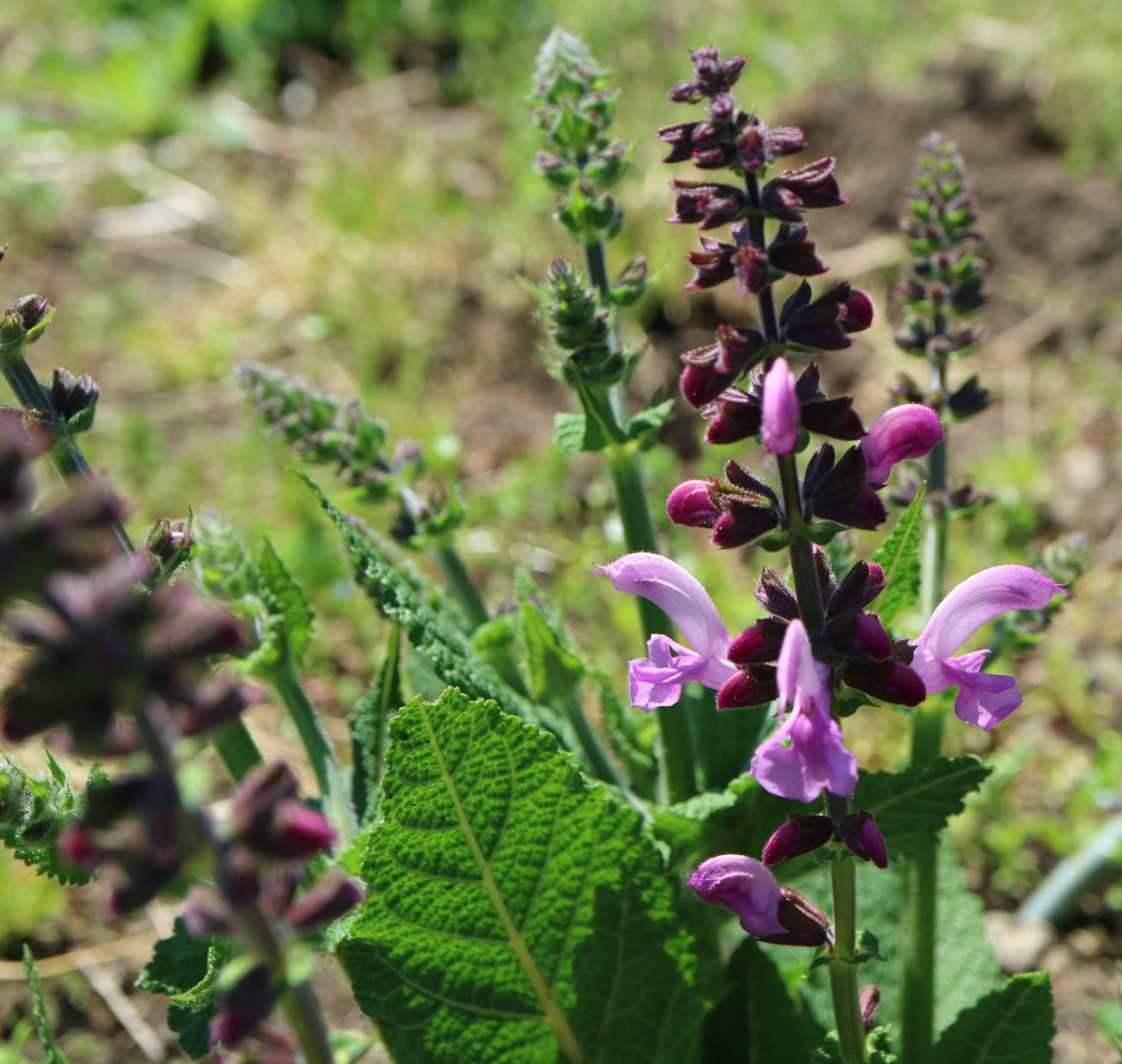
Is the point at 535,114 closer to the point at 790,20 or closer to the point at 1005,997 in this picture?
the point at 1005,997

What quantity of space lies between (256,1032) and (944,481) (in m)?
1.28

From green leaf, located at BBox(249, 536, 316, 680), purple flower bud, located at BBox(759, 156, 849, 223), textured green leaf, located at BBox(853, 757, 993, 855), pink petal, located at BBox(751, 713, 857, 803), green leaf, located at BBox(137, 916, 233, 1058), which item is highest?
purple flower bud, located at BBox(759, 156, 849, 223)

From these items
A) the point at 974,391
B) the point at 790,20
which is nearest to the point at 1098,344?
the point at 974,391

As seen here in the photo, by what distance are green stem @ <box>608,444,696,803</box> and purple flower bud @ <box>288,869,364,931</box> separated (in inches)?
33.3

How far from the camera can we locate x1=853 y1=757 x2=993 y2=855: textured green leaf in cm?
140

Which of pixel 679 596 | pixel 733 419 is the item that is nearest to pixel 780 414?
pixel 733 419

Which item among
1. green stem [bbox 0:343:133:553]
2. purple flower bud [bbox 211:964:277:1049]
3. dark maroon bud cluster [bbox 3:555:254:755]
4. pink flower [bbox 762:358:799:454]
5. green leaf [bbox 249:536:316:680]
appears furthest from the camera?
green leaf [bbox 249:536:316:680]

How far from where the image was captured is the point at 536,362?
13.6 ft

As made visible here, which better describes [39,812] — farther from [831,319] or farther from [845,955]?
[831,319]

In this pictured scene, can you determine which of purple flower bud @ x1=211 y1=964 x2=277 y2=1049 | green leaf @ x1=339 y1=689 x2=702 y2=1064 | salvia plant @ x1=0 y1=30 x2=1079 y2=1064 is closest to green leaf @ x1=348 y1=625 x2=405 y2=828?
salvia plant @ x1=0 y1=30 x2=1079 y2=1064

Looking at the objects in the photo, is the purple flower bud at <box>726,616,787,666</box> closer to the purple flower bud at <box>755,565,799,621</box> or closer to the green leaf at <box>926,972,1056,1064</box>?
the purple flower bud at <box>755,565,799,621</box>

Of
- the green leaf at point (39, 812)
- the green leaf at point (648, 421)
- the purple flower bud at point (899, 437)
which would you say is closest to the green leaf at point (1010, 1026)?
the purple flower bud at point (899, 437)

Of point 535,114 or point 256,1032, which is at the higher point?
point 535,114

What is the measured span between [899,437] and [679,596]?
1.00 feet
